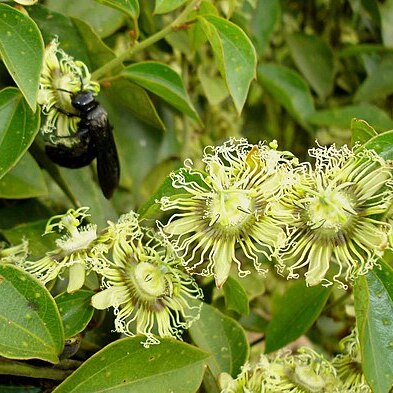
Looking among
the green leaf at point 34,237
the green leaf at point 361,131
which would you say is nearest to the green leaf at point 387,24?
the green leaf at point 361,131

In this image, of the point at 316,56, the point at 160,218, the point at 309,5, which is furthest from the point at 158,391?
the point at 309,5

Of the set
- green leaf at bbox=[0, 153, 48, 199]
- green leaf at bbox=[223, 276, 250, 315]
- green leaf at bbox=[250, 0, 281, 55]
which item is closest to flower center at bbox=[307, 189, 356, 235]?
green leaf at bbox=[223, 276, 250, 315]

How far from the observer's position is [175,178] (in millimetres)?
857

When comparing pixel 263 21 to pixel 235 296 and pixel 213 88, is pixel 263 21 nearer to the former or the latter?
pixel 213 88

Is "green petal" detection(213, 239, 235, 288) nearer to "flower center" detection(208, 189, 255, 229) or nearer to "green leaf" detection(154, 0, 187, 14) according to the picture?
"flower center" detection(208, 189, 255, 229)

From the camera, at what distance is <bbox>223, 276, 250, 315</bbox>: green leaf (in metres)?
0.91

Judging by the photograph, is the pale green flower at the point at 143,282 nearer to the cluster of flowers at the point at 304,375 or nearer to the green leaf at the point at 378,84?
the cluster of flowers at the point at 304,375

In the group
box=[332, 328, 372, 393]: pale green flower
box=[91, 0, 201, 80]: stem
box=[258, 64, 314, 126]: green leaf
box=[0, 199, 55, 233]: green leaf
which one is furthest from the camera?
box=[258, 64, 314, 126]: green leaf

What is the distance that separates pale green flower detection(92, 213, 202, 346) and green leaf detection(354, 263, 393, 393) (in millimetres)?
167

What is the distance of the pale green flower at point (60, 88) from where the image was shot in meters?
0.94

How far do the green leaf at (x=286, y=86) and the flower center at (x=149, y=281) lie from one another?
0.58m

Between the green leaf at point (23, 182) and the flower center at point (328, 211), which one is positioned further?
the green leaf at point (23, 182)

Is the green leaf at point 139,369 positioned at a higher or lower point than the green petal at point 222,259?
lower

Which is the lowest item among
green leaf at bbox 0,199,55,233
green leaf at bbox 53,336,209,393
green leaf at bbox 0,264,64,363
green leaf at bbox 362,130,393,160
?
green leaf at bbox 0,199,55,233
